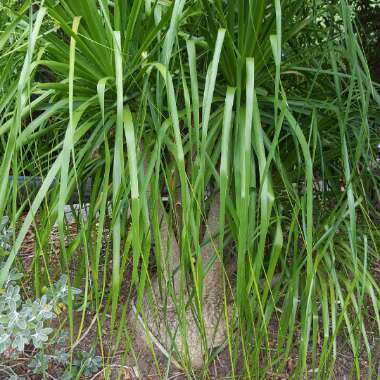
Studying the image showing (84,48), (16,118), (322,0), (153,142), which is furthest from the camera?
(322,0)

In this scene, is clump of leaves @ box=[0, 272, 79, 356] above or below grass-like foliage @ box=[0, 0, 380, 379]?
below

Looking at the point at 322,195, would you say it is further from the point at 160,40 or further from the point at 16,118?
the point at 16,118

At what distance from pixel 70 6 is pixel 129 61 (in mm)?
171

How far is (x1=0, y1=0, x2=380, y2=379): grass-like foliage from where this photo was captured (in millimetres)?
1050

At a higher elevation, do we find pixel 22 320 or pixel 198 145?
pixel 198 145

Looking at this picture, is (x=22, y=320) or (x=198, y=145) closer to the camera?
(x=198, y=145)

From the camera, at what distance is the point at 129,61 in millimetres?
1244

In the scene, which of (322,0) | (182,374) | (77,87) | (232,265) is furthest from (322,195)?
(77,87)

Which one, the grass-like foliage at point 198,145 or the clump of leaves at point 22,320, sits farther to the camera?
the clump of leaves at point 22,320

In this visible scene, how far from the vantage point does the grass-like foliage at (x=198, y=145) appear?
41.3 inches

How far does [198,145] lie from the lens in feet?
3.43

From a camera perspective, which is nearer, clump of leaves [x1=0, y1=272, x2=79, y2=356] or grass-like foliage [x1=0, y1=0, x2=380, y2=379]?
grass-like foliage [x1=0, y1=0, x2=380, y2=379]

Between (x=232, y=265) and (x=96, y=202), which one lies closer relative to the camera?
(x=96, y=202)

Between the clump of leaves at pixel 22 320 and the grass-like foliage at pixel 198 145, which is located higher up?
the grass-like foliage at pixel 198 145
